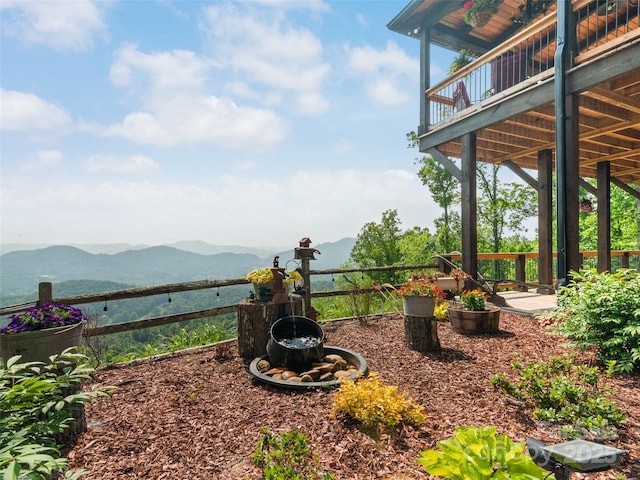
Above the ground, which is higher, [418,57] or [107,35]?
[418,57]

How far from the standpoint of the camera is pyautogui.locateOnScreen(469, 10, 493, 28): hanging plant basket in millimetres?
6105

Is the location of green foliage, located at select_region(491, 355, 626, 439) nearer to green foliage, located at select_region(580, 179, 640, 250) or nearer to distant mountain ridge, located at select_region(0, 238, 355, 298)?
green foliage, located at select_region(580, 179, 640, 250)

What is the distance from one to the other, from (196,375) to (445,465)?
3.06m

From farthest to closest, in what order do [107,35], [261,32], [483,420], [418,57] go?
[418,57] → [261,32] → [107,35] → [483,420]

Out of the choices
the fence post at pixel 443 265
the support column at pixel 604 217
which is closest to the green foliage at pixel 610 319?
the fence post at pixel 443 265

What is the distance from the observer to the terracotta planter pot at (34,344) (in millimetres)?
2789

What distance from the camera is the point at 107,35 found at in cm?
438

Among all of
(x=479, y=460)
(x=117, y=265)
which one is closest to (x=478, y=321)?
(x=479, y=460)

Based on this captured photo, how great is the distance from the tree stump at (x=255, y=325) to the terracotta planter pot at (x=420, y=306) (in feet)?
5.21

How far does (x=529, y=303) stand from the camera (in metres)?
6.54

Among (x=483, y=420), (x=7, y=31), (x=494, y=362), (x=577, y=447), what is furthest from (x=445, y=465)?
(x=7, y=31)

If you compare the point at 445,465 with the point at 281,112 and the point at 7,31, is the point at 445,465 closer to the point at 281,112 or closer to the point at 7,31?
the point at 7,31

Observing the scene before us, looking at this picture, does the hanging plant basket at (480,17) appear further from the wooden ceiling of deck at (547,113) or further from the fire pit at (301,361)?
the fire pit at (301,361)

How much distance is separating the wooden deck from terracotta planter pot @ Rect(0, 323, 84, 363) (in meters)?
6.18
